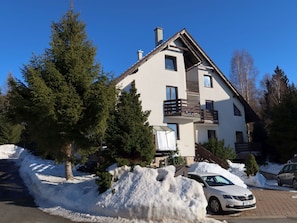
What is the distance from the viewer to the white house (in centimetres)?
2658

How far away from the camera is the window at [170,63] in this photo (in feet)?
94.9

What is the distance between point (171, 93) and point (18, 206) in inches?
707

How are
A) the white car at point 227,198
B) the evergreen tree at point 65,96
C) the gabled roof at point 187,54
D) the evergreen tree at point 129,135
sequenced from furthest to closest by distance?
1. the gabled roof at point 187,54
2. the evergreen tree at point 65,96
3. the evergreen tree at point 129,135
4. the white car at point 227,198

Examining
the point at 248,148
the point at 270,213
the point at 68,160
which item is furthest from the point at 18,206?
the point at 248,148

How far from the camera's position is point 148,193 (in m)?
10.9

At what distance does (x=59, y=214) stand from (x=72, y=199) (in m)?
1.35

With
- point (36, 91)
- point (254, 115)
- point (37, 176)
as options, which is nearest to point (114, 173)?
point (36, 91)

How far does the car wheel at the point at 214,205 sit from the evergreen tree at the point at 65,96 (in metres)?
5.48

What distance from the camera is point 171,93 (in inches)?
1125

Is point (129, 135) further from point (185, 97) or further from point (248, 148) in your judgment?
point (248, 148)

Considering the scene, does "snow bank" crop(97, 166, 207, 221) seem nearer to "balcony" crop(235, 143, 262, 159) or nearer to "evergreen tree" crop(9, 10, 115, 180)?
"evergreen tree" crop(9, 10, 115, 180)

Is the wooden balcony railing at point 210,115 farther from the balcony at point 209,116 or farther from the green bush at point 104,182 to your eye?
the green bush at point 104,182

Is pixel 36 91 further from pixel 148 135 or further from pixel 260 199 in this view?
pixel 260 199

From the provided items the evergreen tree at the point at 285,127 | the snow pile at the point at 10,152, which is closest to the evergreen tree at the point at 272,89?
the evergreen tree at the point at 285,127
